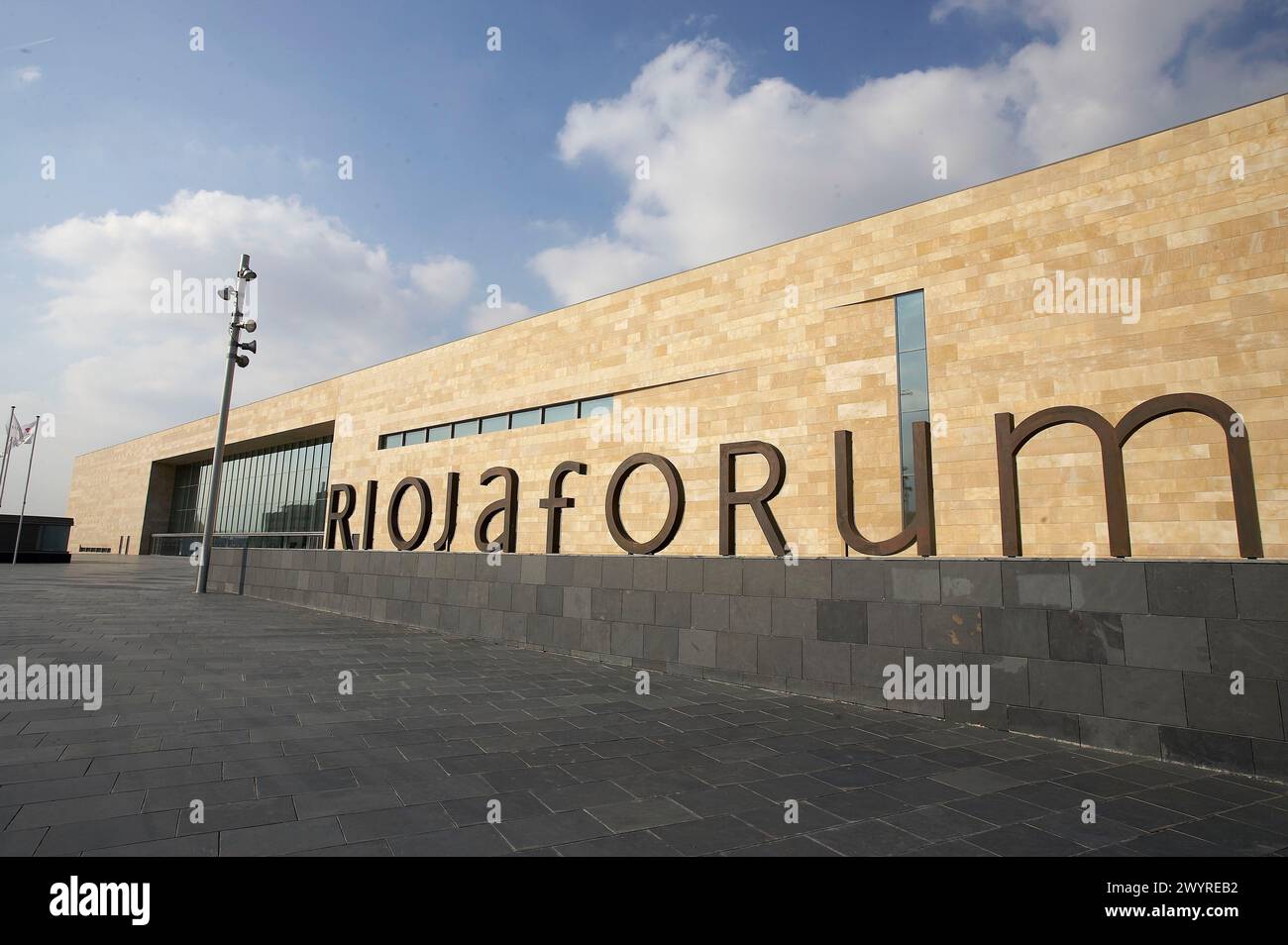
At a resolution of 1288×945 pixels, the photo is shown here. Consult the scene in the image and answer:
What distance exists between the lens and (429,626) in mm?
14398

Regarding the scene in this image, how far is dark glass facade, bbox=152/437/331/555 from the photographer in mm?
40250

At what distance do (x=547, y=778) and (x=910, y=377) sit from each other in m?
13.6

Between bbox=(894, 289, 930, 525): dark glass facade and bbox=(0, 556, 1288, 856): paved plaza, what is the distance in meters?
8.27

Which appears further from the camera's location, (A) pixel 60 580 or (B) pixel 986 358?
(A) pixel 60 580

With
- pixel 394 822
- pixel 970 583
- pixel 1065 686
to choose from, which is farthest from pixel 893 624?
pixel 394 822

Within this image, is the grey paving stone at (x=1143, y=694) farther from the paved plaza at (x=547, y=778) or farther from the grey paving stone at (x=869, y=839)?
the grey paving stone at (x=869, y=839)

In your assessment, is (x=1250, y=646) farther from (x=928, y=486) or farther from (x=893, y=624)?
(x=928, y=486)

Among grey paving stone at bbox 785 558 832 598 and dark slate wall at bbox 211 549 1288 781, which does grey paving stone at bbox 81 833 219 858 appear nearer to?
dark slate wall at bbox 211 549 1288 781

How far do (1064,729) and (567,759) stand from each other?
5.01 meters

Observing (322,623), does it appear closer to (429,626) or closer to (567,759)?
(429,626)

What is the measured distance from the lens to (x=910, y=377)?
1570 cm

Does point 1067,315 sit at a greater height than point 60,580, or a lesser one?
greater

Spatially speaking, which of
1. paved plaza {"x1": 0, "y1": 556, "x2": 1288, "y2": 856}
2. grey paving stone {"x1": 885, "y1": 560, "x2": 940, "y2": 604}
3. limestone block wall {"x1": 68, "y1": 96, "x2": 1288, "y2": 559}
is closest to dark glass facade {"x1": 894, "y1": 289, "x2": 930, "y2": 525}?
limestone block wall {"x1": 68, "y1": 96, "x2": 1288, "y2": 559}
